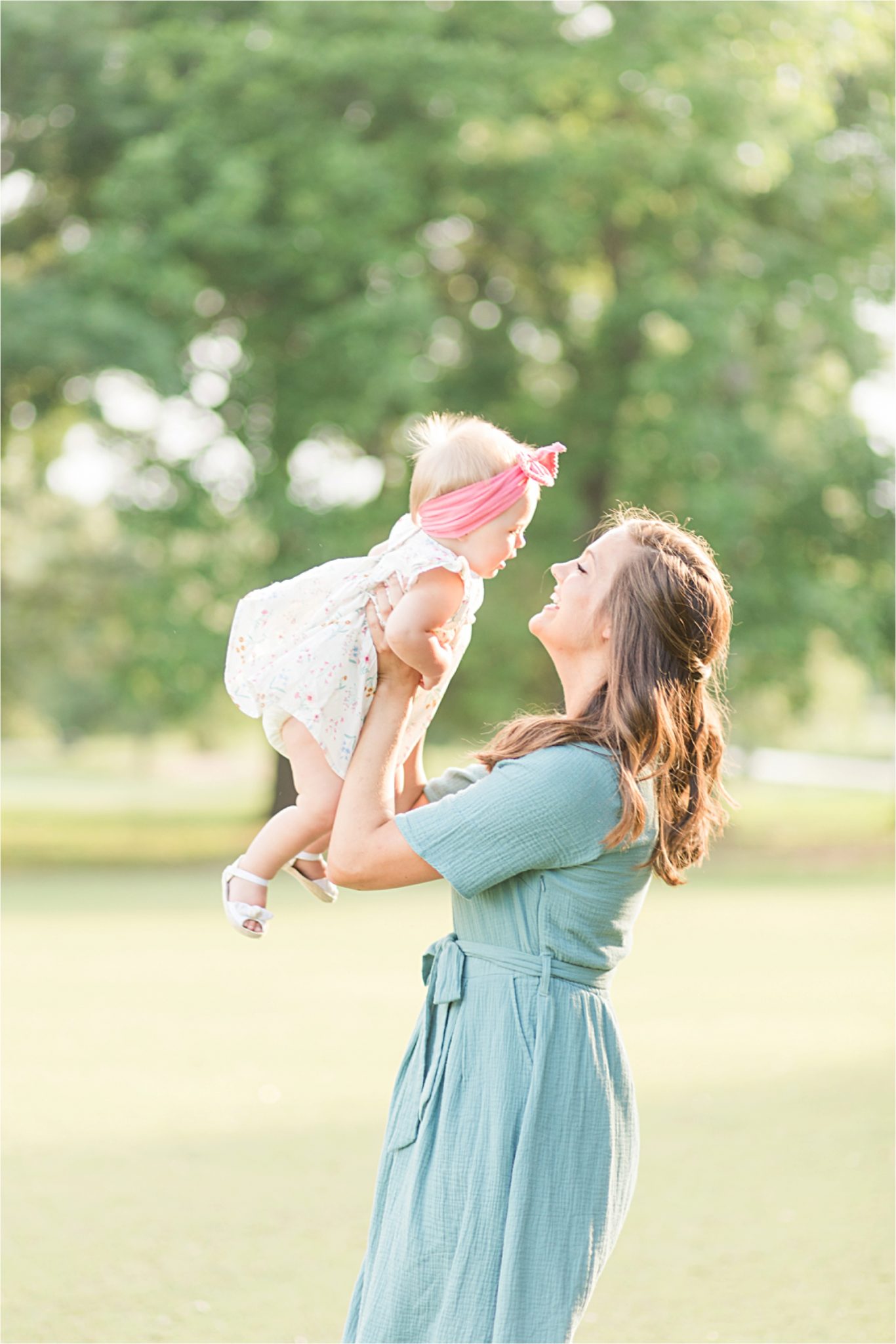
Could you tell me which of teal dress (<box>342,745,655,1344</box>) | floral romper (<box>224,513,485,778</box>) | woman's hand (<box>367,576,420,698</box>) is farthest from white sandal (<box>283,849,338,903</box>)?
teal dress (<box>342,745,655,1344</box>)

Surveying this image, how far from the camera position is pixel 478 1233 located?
2.34 meters

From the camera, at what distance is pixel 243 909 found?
2945 mm

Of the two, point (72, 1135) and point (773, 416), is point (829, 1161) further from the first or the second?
point (773, 416)

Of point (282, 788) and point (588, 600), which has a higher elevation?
point (588, 600)

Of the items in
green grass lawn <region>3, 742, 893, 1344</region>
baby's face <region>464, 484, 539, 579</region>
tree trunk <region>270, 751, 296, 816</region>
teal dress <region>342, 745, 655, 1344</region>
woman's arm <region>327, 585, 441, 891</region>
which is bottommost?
green grass lawn <region>3, 742, 893, 1344</region>

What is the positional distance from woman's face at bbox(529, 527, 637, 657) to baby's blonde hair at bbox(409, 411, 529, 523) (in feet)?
1.39

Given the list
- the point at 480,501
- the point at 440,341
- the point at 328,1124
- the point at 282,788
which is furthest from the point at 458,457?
the point at 440,341

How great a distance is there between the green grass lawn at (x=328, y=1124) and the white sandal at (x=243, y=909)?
74.5 inches

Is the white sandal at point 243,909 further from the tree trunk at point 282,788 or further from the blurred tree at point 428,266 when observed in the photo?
the tree trunk at point 282,788

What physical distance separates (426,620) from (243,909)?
0.68 meters

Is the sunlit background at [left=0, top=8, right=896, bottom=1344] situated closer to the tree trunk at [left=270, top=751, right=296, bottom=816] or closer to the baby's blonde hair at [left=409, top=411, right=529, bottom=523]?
the tree trunk at [left=270, top=751, right=296, bottom=816]

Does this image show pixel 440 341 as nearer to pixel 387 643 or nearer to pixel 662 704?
pixel 387 643

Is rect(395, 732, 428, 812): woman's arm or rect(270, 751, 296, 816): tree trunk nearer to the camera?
rect(395, 732, 428, 812): woman's arm

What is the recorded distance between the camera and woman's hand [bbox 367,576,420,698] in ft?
9.00
